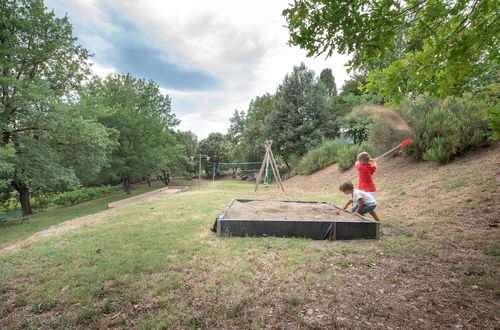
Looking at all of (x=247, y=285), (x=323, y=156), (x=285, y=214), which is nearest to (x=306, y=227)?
(x=285, y=214)

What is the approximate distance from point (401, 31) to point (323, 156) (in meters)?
12.6

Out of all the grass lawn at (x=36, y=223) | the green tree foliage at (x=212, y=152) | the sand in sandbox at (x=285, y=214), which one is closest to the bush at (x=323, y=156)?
the sand in sandbox at (x=285, y=214)

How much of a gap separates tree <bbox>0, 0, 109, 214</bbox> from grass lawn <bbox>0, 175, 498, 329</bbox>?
22.4 feet

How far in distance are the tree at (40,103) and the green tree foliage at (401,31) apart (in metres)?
9.63

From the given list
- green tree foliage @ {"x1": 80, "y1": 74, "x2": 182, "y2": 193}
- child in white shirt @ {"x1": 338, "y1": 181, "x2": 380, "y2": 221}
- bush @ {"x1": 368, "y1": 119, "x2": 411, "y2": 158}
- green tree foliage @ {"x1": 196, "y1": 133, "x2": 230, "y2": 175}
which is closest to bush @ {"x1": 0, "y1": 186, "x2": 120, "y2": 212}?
green tree foliage @ {"x1": 80, "y1": 74, "x2": 182, "y2": 193}

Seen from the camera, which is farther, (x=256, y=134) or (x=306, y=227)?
(x=256, y=134)

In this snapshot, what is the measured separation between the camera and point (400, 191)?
264 inches

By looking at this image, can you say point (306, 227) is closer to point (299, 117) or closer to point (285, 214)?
point (285, 214)

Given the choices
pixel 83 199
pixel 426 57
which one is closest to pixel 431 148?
pixel 426 57

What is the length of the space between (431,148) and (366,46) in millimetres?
6319

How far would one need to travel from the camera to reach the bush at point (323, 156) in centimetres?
1471

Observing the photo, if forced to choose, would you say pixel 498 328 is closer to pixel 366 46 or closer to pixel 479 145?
pixel 366 46

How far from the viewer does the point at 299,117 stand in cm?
2055

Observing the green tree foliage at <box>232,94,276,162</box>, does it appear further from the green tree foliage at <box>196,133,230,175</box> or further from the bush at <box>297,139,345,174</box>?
the green tree foliage at <box>196,133,230,175</box>
